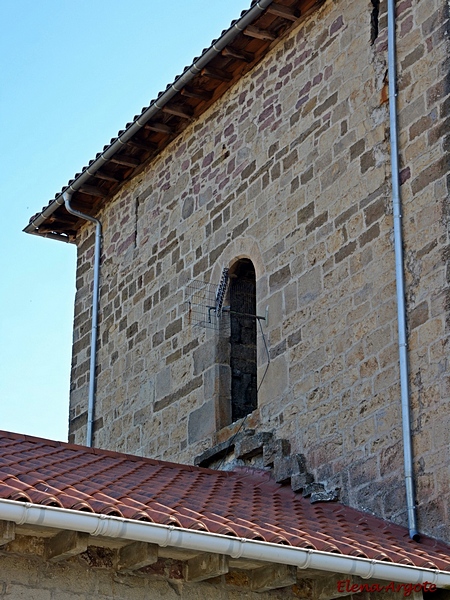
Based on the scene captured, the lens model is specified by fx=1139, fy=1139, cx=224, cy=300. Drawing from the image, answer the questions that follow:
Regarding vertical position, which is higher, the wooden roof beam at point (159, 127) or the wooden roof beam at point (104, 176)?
the wooden roof beam at point (159, 127)

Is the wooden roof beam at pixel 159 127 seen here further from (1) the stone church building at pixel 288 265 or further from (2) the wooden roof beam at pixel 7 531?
(2) the wooden roof beam at pixel 7 531

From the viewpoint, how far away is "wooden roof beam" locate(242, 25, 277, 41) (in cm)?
1013

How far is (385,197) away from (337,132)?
102 centimetres

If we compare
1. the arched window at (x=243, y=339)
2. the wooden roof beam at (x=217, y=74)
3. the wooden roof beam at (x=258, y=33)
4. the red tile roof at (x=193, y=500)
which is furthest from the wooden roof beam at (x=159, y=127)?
the red tile roof at (x=193, y=500)

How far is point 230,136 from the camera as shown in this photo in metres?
10.8

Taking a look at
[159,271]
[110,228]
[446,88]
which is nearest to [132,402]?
[159,271]

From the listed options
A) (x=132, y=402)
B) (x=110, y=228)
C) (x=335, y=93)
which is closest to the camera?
(x=335, y=93)

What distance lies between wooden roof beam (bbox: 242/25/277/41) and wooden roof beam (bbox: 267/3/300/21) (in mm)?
254

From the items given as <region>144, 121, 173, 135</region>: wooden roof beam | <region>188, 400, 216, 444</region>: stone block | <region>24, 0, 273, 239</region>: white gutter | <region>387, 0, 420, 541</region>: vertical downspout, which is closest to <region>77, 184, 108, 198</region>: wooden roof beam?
<region>24, 0, 273, 239</region>: white gutter

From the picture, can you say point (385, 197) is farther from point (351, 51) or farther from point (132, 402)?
point (132, 402)

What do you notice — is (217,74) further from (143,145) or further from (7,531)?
(7,531)

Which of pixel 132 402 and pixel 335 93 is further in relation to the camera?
pixel 132 402

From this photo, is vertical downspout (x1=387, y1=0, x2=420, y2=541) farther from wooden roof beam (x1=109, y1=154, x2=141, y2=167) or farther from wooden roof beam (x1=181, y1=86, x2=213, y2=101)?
wooden roof beam (x1=109, y1=154, x2=141, y2=167)

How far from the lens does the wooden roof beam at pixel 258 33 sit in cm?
1013
